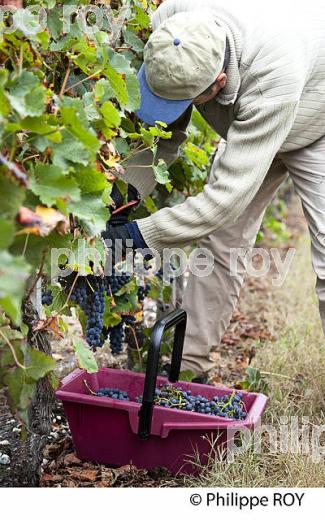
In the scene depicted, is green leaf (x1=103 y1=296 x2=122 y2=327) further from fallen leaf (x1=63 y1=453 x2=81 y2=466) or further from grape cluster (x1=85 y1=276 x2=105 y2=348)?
fallen leaf (x1=63 y1=453 x2=81 y2=466)

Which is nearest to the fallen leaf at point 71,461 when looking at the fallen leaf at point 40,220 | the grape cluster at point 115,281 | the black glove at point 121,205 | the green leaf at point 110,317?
the green leaf at point 110,317

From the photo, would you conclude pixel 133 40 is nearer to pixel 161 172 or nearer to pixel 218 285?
pixel 161 172

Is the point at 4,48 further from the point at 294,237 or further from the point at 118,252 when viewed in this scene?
the point at 294,237

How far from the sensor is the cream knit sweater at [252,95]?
2.64 meters

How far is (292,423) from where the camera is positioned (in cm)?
315

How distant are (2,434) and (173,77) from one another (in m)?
1.48

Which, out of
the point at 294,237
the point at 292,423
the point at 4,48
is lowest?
the point at 294,237

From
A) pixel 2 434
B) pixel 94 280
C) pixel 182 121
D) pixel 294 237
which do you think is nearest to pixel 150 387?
pixel 94 280

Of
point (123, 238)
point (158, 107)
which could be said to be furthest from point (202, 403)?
point (158, 107)

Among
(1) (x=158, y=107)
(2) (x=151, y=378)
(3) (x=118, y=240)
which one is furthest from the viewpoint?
(3) (x=118, y=240)

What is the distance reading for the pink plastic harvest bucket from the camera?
258cm

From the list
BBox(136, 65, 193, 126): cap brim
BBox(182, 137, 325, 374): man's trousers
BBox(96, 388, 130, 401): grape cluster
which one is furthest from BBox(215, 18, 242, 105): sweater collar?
BBox(96, 388, 130, 401): grape cluster

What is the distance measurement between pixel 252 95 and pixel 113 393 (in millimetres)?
1157

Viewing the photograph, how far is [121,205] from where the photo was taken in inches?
120
